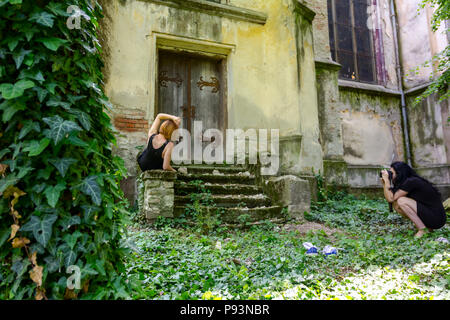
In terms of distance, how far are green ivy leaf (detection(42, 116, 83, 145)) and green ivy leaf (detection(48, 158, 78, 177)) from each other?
4.2 inches

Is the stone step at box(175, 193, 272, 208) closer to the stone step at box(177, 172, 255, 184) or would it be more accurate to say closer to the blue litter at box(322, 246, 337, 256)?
the stone step at box(177, 172, 255, 184)

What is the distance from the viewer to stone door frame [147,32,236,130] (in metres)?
6.34

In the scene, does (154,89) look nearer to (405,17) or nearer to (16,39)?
(16,39)

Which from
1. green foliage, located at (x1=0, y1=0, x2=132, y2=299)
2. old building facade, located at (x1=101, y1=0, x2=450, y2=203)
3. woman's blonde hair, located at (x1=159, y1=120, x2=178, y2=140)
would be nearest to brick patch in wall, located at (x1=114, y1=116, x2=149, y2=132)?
old building facade, located at (x1=101, y1=0, x2=450, y2=203)

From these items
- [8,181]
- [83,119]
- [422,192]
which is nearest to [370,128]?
[422,192]

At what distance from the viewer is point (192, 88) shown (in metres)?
7.11

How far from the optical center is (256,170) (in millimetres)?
6227

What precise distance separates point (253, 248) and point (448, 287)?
1892 mm

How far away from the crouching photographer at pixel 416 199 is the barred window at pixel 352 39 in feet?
21.0

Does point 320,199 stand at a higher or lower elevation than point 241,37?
lower

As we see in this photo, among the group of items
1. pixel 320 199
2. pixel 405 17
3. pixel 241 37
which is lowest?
pixel 320 199

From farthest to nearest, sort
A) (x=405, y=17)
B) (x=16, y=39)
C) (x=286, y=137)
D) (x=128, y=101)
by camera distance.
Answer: (x=405, y=17) < (x=286, y=137) < (x=128, y=101) < (x=16, y=39)

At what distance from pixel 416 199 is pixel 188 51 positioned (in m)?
5.25
